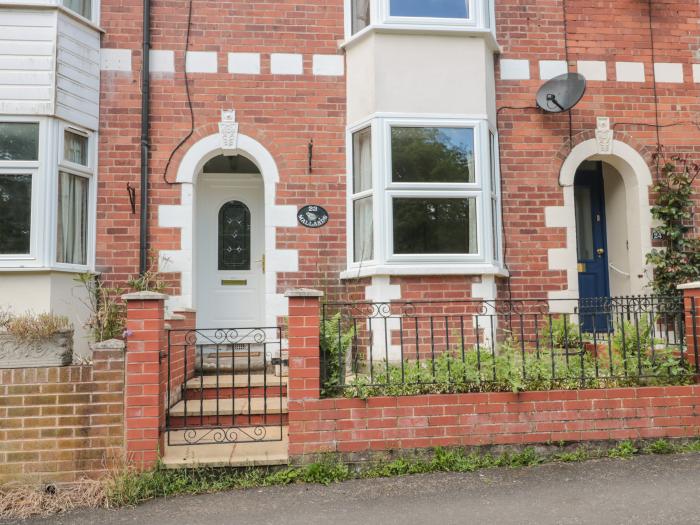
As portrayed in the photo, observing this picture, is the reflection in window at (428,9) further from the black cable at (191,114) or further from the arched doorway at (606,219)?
the black cable at (191,114)

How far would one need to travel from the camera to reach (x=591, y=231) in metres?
7.79

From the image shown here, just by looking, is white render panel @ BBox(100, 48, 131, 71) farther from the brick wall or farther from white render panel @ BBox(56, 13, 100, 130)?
the brick wall

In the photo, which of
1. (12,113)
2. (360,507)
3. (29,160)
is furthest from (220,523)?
(12,113)

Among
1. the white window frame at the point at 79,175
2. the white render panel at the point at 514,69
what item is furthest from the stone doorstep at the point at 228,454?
the white render panel at the point at 514,69

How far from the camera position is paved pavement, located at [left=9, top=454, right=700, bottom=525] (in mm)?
3576

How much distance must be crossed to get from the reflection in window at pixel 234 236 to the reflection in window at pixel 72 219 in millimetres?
1663

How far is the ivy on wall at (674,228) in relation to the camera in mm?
6758

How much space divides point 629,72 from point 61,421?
7.48 metres

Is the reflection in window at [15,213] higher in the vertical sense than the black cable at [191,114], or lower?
lower

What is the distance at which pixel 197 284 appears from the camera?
7.09m

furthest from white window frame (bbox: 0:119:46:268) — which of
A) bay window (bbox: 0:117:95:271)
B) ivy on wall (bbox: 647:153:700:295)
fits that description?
ivy on wall (bbox: 647:153:700:295)

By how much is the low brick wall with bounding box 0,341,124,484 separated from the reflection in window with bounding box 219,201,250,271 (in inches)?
123

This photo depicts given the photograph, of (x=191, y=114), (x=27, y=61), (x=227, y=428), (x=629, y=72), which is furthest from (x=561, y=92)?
(x=27, y=61)

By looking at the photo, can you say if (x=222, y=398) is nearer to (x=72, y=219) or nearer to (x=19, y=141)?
(x=72, y=219)
